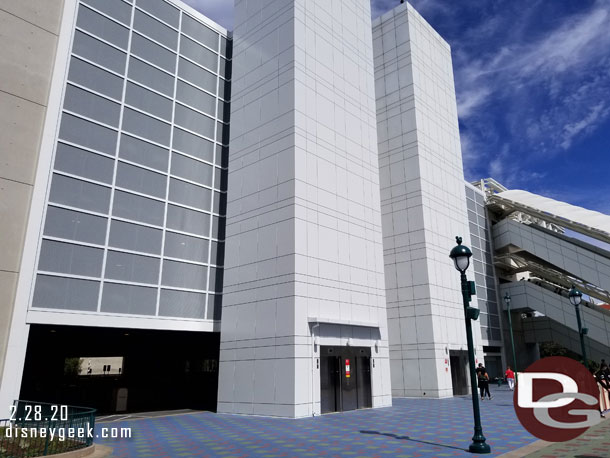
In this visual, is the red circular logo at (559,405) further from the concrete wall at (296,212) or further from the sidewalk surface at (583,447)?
the concrete wall at (296,212)

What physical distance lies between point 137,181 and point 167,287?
5808 millimetres

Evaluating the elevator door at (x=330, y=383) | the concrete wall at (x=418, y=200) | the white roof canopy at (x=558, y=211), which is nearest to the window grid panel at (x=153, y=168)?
the elevator door at (x=330, y=383)

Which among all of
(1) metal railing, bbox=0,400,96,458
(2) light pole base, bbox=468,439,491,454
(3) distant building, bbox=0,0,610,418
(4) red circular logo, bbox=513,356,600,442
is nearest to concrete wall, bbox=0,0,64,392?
(3) distant building, bbox=0,0,610,418

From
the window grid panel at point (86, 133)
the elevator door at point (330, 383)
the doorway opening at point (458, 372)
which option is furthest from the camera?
the doorway opening at point (458, 372)

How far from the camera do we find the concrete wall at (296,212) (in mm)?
22906

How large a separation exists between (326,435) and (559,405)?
10.1m

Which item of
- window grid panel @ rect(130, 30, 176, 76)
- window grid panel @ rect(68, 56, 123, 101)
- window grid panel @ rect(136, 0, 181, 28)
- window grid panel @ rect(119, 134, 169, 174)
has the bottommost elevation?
window grid panel @ rect(119, 134, 169, 174)

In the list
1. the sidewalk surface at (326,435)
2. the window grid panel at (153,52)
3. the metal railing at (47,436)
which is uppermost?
the window grid panel at (153,52)

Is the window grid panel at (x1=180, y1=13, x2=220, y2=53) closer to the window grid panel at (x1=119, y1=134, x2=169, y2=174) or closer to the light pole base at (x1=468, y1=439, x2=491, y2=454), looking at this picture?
the window grid panel at (x1=119, y1=134, x2=169, y2=174)

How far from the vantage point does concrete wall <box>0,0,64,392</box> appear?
1942cm

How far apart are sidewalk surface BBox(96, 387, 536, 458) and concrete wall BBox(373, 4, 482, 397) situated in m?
9.41

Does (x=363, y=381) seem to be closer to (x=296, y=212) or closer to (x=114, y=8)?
(x=296, y=212)

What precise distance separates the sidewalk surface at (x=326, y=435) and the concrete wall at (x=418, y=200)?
9415mm

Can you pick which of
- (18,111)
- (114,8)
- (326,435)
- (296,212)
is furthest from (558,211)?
(18,111)
